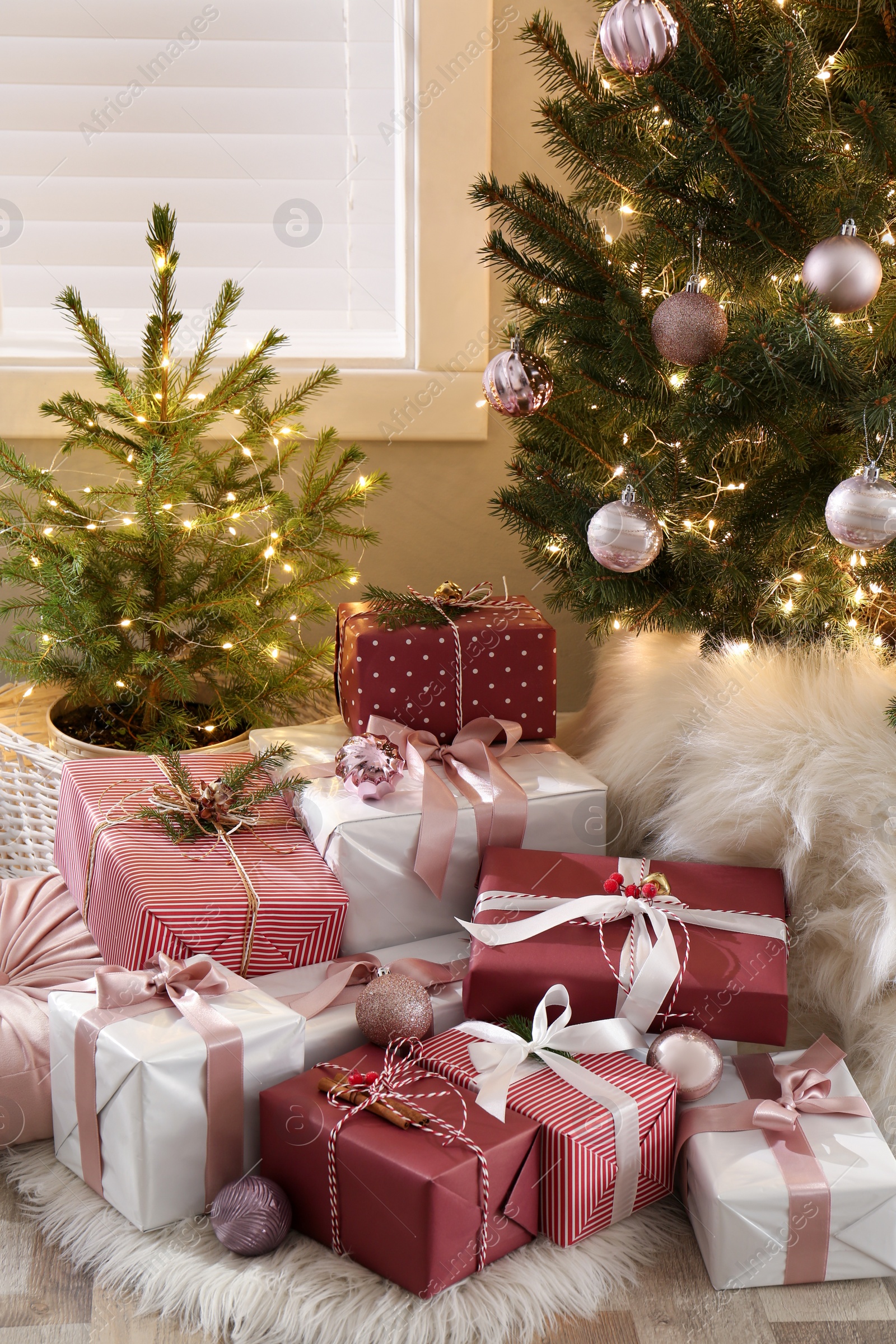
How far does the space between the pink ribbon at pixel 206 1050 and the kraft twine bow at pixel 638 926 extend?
10.8 inches

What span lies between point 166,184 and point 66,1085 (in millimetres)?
1512

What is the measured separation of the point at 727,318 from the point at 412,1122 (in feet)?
2.96

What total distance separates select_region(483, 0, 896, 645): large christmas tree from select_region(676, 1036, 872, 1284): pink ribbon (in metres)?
0.53

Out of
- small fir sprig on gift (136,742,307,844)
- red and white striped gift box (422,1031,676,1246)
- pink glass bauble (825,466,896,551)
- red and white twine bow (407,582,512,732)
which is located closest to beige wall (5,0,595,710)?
red and white twine bow (407,582,512,732)

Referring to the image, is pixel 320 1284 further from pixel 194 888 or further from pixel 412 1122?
pixel 194 888

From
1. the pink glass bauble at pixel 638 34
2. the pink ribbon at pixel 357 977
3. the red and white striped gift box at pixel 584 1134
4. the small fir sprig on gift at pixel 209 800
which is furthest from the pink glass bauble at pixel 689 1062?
the pink glass bauble at pixel 638 34

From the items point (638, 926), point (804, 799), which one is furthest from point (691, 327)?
point (638, 926)

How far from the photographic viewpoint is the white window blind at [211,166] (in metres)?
1.85

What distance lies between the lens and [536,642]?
1.51 meters

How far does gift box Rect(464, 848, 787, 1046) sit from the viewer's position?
113 centimetres

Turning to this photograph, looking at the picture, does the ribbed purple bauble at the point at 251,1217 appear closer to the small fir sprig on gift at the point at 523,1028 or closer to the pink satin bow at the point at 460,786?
the small fir sprig on gift at the point at 523,1028

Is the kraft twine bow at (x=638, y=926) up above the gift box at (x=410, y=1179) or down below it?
above

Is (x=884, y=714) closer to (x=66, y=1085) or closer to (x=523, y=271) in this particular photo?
(x=523, y=271)

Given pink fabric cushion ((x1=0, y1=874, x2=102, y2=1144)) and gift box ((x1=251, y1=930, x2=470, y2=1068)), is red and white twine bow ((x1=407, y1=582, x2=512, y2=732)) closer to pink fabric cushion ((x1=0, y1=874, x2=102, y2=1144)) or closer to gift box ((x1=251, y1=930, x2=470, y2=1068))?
gift box ((x1=251, y1=930, x2=470, y2=1068))
